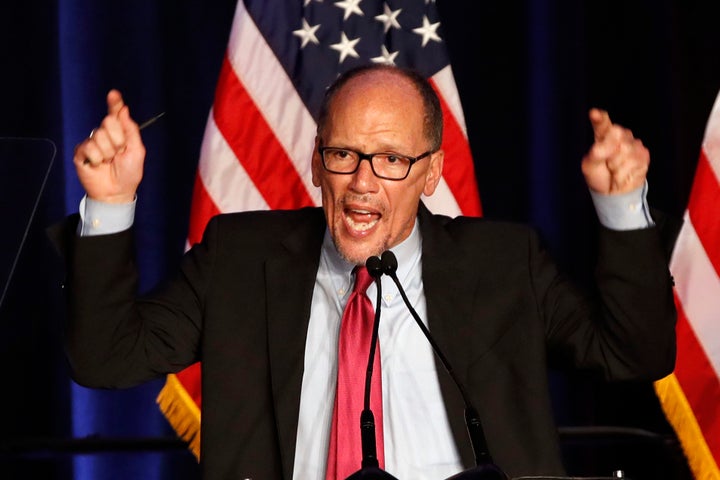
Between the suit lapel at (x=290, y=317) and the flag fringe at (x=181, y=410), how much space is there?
2.48ft

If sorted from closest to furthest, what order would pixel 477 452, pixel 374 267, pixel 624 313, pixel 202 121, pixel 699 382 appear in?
1. pixel 477 452
2. pixel 374 267
3. pixel 624 313
4. pixel 699 382
5. pixel 202 121

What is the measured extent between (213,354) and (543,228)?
5.28ft

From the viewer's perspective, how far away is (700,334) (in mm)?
2590

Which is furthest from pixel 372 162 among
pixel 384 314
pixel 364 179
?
pixel 384 314

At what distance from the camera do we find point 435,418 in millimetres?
1957

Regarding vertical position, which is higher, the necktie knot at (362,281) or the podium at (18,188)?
the podium at (18,188)

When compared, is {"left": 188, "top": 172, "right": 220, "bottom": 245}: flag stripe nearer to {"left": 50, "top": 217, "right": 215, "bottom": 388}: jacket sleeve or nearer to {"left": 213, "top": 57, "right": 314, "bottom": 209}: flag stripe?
{"left": 213, "top": 57, "right": 314, "bottom": 209}: flag stripe

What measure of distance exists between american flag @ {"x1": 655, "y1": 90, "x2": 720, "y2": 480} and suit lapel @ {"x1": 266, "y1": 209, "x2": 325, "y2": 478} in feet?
3.01

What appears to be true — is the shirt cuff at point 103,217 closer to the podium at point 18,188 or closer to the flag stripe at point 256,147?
the podium at point 18,188

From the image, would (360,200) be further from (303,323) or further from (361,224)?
(303,323)

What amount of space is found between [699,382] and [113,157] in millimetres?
1466

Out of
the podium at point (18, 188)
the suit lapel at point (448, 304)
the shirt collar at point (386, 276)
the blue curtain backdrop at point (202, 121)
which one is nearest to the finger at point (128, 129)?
the podium at point (18, 188)

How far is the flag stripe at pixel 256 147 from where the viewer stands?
9.44 ft

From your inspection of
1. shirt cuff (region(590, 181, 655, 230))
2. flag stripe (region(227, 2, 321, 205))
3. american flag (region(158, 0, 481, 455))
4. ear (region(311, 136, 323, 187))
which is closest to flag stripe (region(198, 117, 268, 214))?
american flag (region(158, 0, 481, 455))
